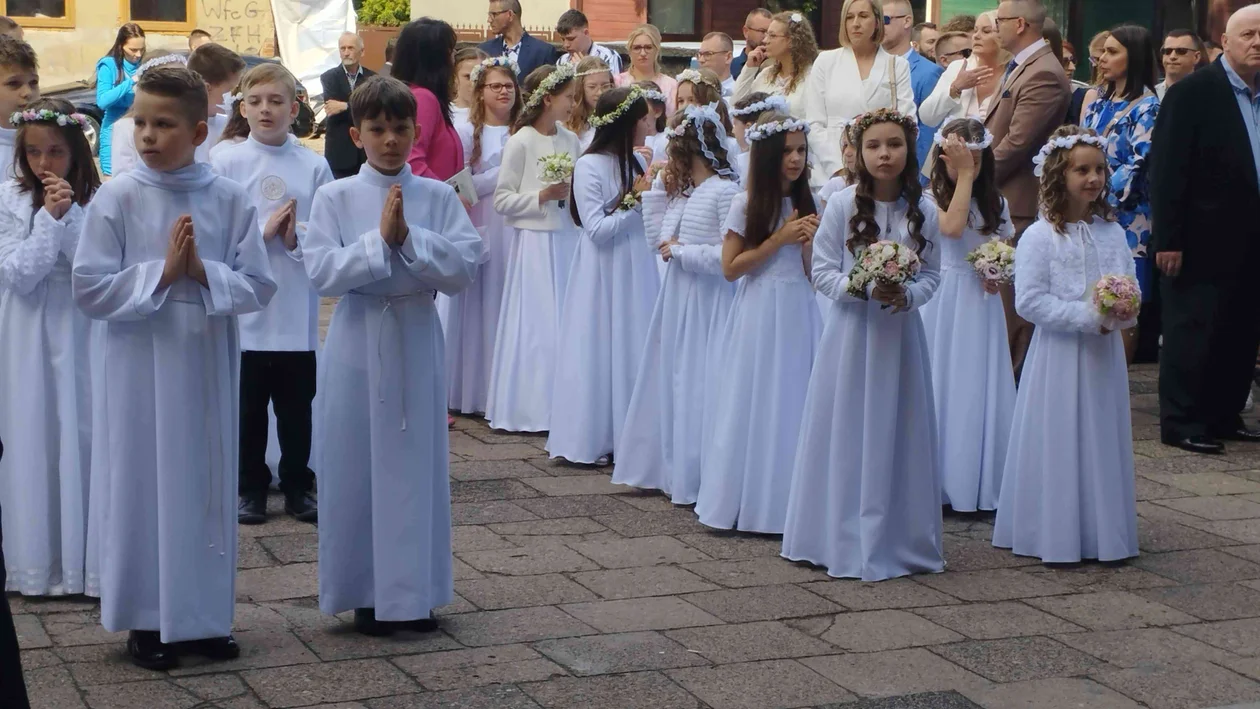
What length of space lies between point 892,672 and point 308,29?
76.9 feet

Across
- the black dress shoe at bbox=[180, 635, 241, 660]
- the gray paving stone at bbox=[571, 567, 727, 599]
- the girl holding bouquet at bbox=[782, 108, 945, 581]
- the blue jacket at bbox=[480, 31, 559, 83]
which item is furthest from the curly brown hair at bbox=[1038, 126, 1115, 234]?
the blue jacket at bbox=[480, 31, 559, 83]

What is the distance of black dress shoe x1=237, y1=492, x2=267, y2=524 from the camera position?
7.41 metres

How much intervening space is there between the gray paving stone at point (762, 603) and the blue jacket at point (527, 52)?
7.55 m

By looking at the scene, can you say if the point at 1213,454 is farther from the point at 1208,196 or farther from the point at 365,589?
the point at 365,589

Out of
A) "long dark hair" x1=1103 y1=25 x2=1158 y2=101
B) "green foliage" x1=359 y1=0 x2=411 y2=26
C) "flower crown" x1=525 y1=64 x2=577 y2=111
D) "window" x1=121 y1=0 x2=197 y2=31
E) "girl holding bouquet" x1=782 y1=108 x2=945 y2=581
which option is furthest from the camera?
"window" x1=121 y1=0 x2=197 y2=31

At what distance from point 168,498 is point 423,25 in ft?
15.4

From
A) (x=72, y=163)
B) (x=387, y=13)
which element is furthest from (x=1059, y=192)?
(x=387, y=13)

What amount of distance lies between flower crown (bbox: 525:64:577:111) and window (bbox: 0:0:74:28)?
2175 cm

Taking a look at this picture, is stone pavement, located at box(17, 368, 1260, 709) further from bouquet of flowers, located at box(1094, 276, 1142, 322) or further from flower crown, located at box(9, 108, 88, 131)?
flower crown, located at box(9, 108, 88, 131)

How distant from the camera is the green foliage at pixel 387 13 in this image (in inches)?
1109

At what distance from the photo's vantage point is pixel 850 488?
22.0 feet

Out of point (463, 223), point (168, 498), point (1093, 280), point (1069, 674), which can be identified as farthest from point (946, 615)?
point (168, 498)

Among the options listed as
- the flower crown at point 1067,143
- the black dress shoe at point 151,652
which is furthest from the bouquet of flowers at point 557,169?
the black dress shoe at point 151,652

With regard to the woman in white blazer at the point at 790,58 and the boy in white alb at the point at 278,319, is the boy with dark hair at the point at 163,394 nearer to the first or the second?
the boy in white alb at the point at 278,319
